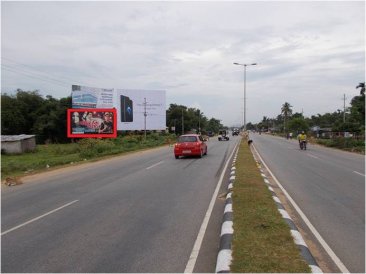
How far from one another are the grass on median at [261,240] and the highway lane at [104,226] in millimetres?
453

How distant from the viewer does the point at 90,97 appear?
190 feet

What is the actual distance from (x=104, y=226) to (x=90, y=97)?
5208 centimetres

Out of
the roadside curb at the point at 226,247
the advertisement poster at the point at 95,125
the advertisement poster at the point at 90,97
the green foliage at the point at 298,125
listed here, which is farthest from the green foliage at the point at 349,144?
the green foliage at the point at 298,125

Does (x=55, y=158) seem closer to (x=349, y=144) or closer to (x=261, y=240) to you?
(x=261, y=240)

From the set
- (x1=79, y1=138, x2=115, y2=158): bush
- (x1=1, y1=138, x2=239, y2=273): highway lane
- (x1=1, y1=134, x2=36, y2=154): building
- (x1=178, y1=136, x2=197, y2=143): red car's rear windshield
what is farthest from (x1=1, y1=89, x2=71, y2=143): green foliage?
(x1=1, y1=138, x2=239, y2=273): highway lane

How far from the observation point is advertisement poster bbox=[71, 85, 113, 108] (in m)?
57.1

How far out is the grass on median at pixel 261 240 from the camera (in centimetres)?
514

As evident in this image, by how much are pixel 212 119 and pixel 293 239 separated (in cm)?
17431

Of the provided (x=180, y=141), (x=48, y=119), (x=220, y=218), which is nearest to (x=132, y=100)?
(x=48, y=119)

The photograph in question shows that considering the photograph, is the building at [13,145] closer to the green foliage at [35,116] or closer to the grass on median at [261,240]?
the green foliage at [35,116]

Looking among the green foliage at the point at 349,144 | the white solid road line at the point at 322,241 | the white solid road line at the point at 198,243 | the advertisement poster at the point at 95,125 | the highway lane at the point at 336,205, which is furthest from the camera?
the advertisement poster at the point at 95,125

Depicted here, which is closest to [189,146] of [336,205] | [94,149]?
[94,149]

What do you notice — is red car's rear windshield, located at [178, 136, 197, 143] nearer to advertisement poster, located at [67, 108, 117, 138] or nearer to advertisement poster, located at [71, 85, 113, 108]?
advertisement poster, located at [67, 108, 117, 138]

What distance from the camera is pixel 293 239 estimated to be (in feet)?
20.7
